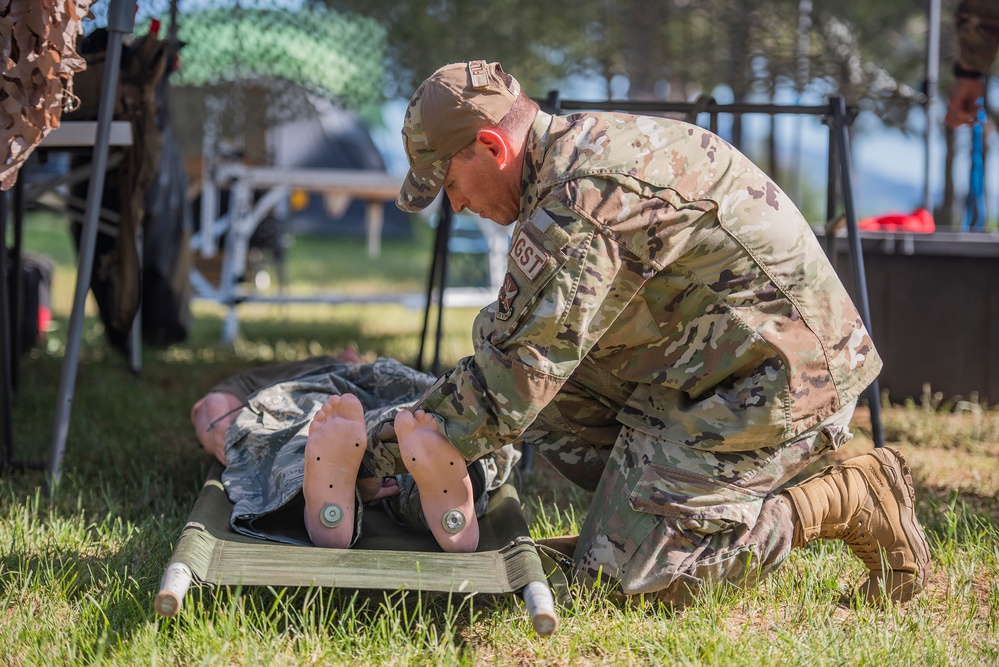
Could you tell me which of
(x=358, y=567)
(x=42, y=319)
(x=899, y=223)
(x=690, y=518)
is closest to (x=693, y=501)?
(x=690, y=518)

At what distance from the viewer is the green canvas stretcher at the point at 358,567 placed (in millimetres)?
1764

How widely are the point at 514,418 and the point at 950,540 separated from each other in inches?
48.0

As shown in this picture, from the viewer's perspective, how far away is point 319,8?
544cm

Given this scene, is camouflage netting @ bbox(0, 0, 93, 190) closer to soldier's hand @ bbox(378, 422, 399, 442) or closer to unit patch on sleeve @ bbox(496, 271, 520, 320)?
soldier's hand @ bbox(378, 422, 399, 442)

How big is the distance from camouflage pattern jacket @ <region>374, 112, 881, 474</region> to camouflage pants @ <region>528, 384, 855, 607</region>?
0.05 meters

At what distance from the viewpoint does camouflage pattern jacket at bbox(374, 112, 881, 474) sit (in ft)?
6.08

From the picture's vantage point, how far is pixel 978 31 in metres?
4.04

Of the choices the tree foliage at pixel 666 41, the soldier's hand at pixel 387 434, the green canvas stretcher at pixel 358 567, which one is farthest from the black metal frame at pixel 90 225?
the tree foliage at pixel 666 41

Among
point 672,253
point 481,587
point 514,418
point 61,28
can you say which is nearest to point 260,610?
point 481,587

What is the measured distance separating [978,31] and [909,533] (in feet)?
9.02

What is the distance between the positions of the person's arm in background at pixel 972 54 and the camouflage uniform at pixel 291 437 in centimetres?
276

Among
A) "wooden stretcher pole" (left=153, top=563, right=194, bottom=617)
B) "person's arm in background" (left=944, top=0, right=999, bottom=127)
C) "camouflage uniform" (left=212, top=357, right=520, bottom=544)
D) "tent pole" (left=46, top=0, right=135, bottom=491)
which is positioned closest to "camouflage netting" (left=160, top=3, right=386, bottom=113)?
"tent pole" (left=46, top=0, right=135, bottom=491)

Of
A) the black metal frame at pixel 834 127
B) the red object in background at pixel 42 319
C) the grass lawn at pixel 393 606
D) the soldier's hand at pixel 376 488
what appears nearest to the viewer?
the grass lawn at pixel 393 606

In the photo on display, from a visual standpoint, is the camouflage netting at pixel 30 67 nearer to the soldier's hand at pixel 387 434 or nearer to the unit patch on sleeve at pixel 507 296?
the soldier's hand at pixel 387 434
